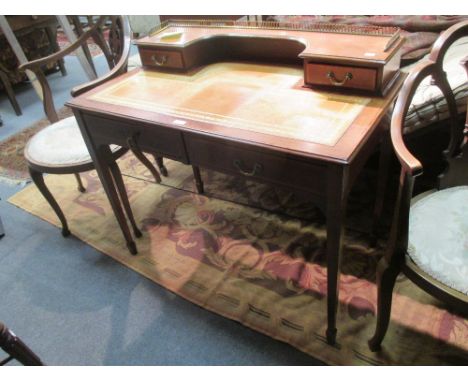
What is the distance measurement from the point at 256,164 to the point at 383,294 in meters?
0.50

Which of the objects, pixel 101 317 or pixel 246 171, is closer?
pixel 246 171

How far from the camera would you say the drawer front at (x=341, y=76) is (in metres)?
0.99

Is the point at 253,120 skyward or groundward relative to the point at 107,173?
skyward

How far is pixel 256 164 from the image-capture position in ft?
3.12

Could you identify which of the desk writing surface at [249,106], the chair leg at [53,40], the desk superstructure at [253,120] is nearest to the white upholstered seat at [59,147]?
the desk superstructure at [253,120]

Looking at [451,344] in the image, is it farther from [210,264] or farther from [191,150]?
[191,150]

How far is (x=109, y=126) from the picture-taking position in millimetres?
1222

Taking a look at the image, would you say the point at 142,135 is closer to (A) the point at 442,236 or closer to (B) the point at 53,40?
(A) the point at 442,236

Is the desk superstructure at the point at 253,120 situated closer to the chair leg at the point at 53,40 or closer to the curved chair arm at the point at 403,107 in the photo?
the curved chair arm at the point at 403,107

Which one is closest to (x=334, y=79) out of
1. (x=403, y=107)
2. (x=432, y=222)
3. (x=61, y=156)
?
(x=403, y=107)

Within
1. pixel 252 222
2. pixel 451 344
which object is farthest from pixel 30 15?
pixel 451 344

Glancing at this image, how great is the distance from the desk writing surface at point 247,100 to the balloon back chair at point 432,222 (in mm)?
160

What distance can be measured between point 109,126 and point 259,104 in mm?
511

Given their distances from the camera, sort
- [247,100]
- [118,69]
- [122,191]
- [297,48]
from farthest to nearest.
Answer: [122,191] → [118,69] → [297,48] → [247,100]
